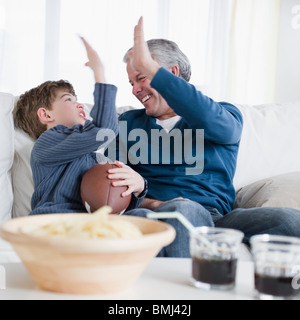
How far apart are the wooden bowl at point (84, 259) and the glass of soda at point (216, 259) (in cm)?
6

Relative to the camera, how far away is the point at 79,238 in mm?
627

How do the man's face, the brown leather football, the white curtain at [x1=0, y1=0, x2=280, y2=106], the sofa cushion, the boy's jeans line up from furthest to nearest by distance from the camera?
the white curtain at [x1=0, y1=0, x2=280, y2=106]
the man's face
the sofa cushion
the brown leather football
the boy's jeans

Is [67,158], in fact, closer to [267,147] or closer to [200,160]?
[200,160]

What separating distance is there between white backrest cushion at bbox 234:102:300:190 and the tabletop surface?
1190 millimetres

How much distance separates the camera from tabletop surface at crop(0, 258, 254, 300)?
2.25 feet

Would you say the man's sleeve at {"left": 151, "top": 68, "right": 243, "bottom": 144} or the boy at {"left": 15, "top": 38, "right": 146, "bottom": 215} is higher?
the man's sleeve at {"left": 151, "top": 68, "right": 243, "bottom": 144}

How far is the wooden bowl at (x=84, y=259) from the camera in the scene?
2.00 feet

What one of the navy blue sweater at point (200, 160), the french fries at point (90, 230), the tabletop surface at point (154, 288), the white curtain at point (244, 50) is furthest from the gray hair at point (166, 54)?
the white curtain at point (244, 50)

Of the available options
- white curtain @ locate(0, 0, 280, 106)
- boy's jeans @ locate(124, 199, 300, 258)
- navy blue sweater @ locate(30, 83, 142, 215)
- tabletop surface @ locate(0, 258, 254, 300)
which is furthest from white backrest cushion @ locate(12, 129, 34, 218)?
white curtain @ locate(0, 0, 280, 106)

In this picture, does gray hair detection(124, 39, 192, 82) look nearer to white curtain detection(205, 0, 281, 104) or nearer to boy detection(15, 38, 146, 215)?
boy detection(15, 38, 146, 215)

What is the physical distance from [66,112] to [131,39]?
208cm

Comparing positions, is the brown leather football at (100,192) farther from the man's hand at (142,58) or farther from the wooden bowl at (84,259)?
the wooden bowl at (84,259)

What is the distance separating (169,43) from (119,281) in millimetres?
1506
